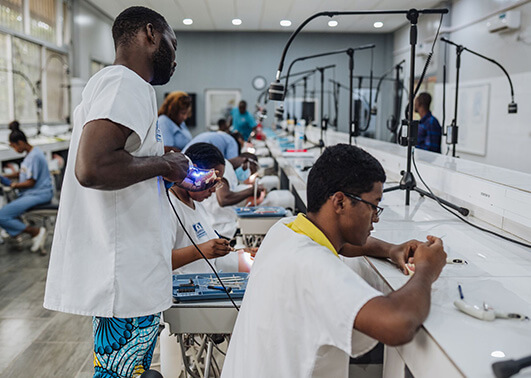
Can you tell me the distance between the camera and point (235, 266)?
7.02 ft

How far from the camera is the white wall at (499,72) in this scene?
6.12 meters

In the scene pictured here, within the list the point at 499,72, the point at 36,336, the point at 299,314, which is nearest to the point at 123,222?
the point at 299,314

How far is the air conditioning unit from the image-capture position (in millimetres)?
6195

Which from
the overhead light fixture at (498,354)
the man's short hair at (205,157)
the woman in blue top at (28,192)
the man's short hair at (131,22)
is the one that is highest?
the man's short hair at (131,22)

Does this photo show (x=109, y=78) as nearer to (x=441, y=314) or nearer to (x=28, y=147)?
(x=441, y=314)

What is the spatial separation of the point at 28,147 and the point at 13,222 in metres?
0.77

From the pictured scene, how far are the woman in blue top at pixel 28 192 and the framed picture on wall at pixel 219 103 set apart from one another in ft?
24.8

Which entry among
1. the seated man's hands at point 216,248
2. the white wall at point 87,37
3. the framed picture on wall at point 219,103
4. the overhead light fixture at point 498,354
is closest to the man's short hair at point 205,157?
the seated man's hands at point 216,248

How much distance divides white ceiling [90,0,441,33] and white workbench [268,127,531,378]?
7.32 meters

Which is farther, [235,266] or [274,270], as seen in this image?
[235,266]

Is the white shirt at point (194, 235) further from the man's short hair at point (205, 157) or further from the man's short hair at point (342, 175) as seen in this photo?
the man's short hair at point (342, 175)

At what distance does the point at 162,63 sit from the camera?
4.66ft

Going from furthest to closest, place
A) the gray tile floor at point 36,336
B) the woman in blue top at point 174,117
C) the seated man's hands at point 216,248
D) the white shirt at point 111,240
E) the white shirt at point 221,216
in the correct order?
the woman in blue top at point 174,117 → the white shirt at point 221,216 → the gray tile floor at point 36,336 → the seated man's hands at point 216,248 → the white shirt at point 111,240

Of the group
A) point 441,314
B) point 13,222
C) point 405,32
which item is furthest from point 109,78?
point 405,32
